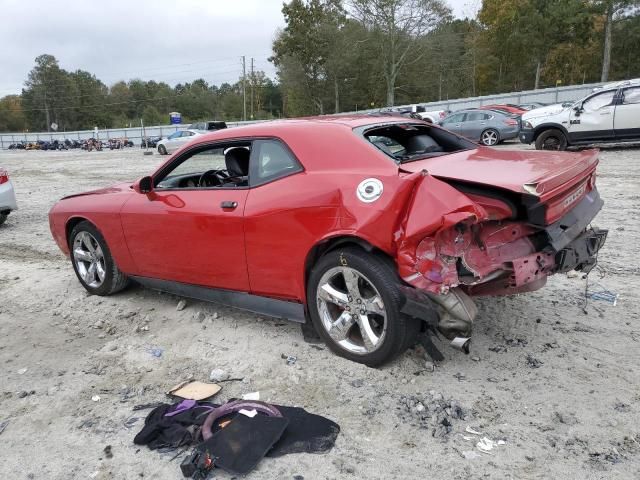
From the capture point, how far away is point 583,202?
3660 millimetres

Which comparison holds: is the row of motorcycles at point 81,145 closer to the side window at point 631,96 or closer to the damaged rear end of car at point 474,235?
the side window at point 631,96

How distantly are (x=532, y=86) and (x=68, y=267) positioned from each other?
58.8 metres

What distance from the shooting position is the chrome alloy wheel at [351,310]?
10.7ft

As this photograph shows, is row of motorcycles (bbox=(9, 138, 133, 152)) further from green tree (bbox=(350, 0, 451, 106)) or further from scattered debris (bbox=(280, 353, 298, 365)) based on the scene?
scattered debris (bbox=(280, 353, 298, 365))

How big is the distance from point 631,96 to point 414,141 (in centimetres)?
1184

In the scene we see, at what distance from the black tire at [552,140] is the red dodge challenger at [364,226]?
37.3ft

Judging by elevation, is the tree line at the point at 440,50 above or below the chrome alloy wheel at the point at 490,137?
above

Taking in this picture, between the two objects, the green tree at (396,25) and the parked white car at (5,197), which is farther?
the green tree at (396,25)

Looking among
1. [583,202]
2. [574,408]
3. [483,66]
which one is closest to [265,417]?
[574,408]

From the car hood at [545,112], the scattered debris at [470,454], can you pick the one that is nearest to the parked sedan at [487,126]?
the car hood at [545,112]

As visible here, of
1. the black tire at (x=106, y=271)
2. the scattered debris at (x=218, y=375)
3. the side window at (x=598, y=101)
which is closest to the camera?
the scattered debris at (x=218, y=375)

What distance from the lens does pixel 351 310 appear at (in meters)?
3.35

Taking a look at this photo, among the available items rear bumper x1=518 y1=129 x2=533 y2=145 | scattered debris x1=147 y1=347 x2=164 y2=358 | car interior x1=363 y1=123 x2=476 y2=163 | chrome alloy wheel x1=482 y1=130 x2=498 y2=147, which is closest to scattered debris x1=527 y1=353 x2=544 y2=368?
car interior x1=363 y1=123 x2=476 y2=163

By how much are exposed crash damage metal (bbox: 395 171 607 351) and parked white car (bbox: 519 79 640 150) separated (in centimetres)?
1219
